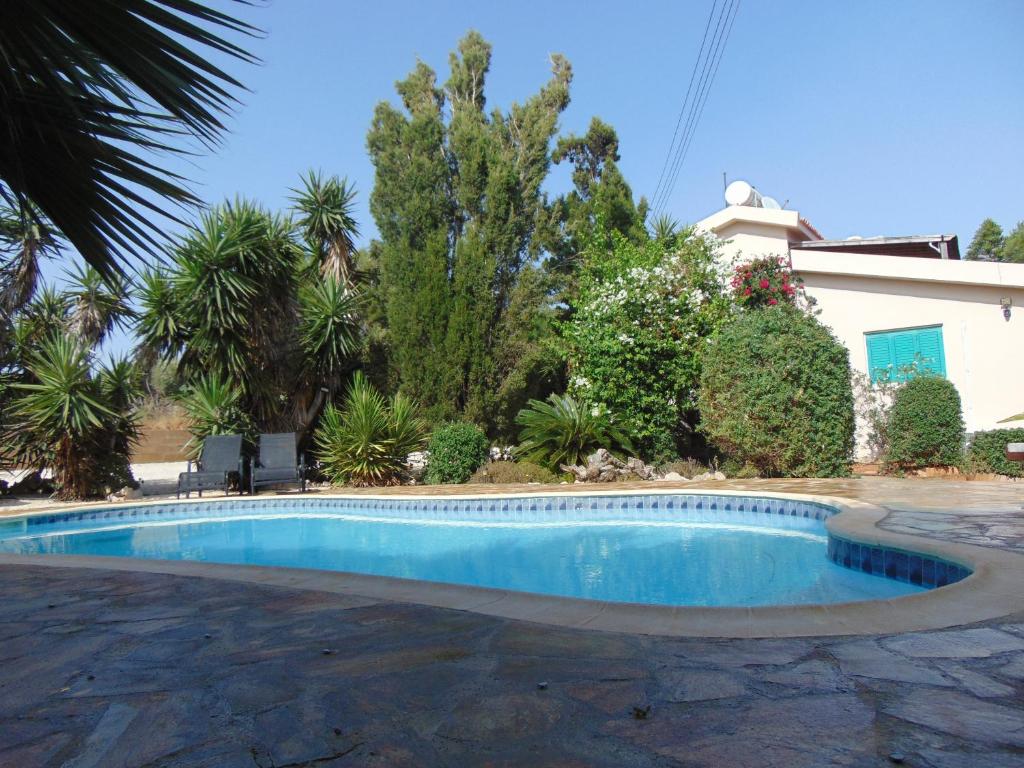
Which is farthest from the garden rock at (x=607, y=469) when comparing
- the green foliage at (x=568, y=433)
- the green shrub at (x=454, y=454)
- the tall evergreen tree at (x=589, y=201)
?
the tall evergreen tree at (x=589, y=201)

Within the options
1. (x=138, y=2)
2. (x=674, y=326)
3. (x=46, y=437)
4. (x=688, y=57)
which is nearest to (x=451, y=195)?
(x=688, y=57)

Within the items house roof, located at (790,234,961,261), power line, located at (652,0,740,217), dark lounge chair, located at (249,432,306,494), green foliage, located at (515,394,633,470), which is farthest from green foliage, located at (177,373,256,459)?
house roof, located at (790,234,961,261)

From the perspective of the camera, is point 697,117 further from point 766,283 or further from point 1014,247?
point 1014,247

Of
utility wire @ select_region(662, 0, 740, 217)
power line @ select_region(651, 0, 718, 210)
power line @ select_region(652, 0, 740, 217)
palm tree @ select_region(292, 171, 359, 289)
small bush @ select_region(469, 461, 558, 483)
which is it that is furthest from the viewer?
palm tree @ select_region(292, 171, 359, 289)

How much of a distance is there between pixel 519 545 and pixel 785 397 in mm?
4977

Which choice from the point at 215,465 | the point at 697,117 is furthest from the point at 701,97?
the point at 215,465

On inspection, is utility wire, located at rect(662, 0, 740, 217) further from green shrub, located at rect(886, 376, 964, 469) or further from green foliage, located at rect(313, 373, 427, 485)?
green foliage, located at rect(313, 373, 427, 485)

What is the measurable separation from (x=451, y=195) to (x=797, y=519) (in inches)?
575

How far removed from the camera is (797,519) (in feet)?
26.6

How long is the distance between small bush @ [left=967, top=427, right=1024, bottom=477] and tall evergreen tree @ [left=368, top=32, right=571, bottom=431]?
9665mm

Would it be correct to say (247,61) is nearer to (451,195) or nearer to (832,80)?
(832,80)

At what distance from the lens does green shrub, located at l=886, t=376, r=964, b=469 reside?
10.7 m

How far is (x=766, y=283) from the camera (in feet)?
42.8

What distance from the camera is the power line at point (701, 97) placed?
1318cm
